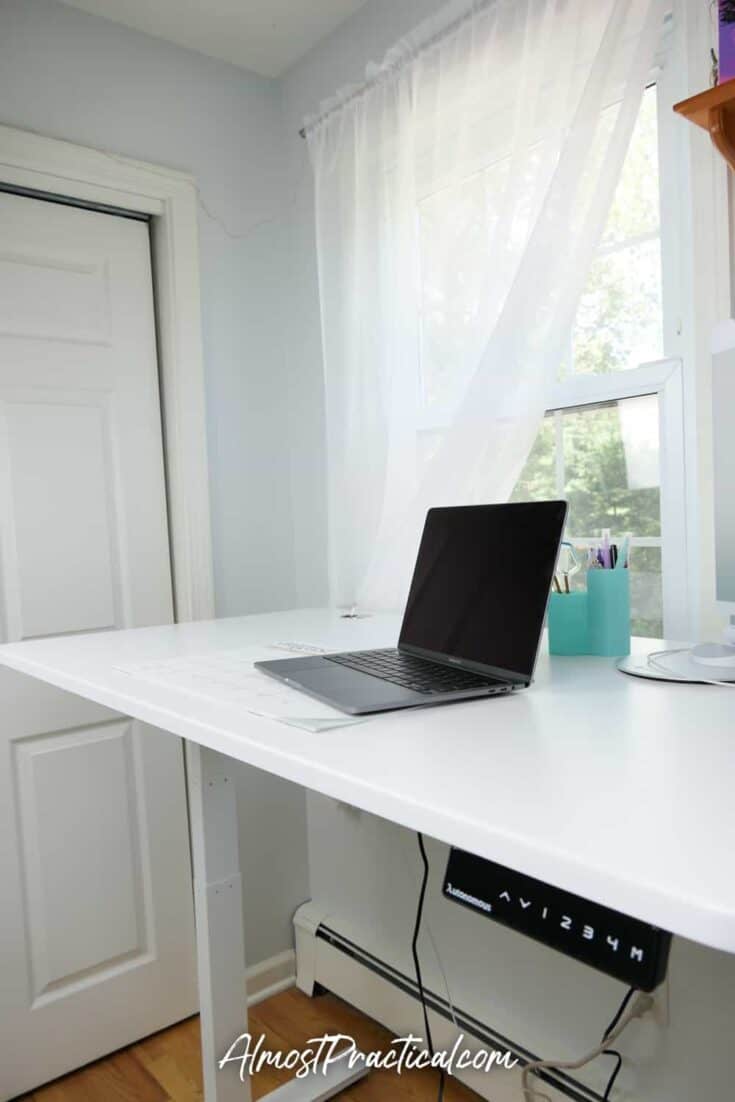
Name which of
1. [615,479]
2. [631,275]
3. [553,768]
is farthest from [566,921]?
[631,275]

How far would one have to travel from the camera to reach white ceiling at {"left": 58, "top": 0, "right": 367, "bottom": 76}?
5.97 ft

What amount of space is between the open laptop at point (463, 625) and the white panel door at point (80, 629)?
965 mm

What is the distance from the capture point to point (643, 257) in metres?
1.43

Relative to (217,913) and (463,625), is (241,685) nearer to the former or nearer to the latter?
(463,625)

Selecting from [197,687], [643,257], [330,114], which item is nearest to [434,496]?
[643,257]

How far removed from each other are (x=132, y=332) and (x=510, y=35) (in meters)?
1.05

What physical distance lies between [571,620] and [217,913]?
752 millimetres

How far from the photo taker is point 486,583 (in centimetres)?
110

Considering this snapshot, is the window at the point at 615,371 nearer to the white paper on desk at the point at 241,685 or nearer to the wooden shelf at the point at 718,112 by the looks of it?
the wooden shelf at the point at 718,112

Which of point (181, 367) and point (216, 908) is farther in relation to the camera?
point (181, 367)

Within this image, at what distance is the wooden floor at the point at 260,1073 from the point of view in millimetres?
1670

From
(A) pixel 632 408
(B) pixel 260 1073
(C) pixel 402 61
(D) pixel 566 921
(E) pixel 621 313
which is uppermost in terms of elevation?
(C) pixel 402 61

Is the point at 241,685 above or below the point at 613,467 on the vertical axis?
below

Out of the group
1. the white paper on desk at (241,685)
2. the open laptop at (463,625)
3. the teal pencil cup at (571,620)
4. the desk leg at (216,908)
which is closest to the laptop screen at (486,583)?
the open laptop at (463,625)
